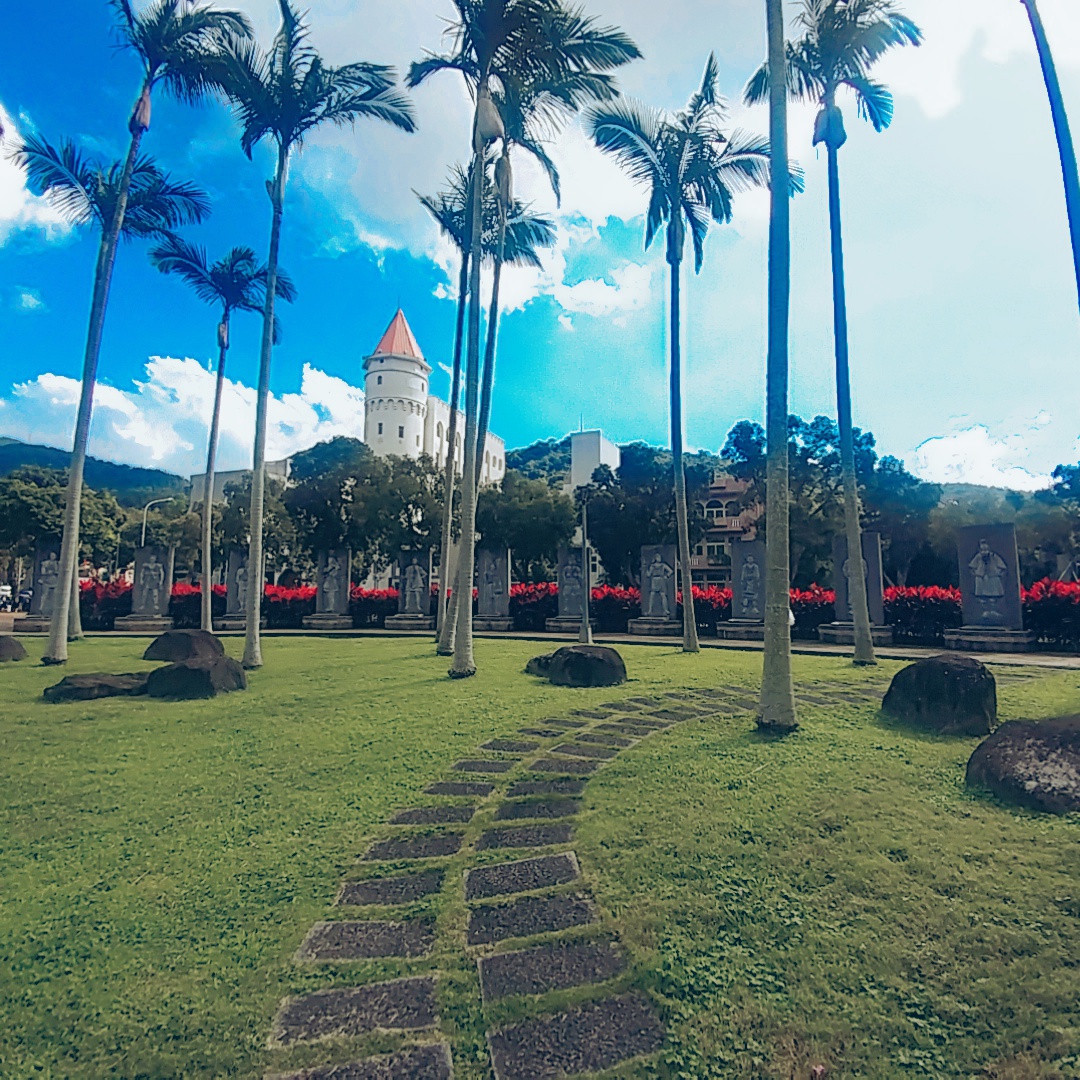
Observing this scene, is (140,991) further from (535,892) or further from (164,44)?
(164,44)

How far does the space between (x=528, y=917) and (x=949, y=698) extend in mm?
4637

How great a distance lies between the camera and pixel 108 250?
39.9 ft

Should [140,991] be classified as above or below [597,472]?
below

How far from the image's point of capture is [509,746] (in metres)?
5.73

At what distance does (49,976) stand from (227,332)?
1755 cm

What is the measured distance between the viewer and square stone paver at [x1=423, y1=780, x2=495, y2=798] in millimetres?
4543

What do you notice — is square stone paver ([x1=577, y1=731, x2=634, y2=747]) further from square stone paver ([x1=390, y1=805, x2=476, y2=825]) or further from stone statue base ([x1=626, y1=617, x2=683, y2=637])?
stone statue base ([x1=626, y1=617, x2=683, y2=637])

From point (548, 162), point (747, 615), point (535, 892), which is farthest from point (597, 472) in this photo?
point (535, 892)

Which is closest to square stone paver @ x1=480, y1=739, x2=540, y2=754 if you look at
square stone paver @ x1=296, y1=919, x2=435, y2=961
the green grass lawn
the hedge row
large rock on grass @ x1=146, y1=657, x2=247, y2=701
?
the green grass lawn

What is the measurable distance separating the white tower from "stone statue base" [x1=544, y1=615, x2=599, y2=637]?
4016cm

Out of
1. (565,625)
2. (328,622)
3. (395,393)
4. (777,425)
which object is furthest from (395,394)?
(777,425)

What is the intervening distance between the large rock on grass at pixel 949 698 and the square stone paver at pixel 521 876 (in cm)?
398

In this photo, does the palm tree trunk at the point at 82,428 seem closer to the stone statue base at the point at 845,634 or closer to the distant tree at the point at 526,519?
the stone statue base at the point at 845,634

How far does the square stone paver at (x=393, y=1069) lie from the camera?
6.68 feet
